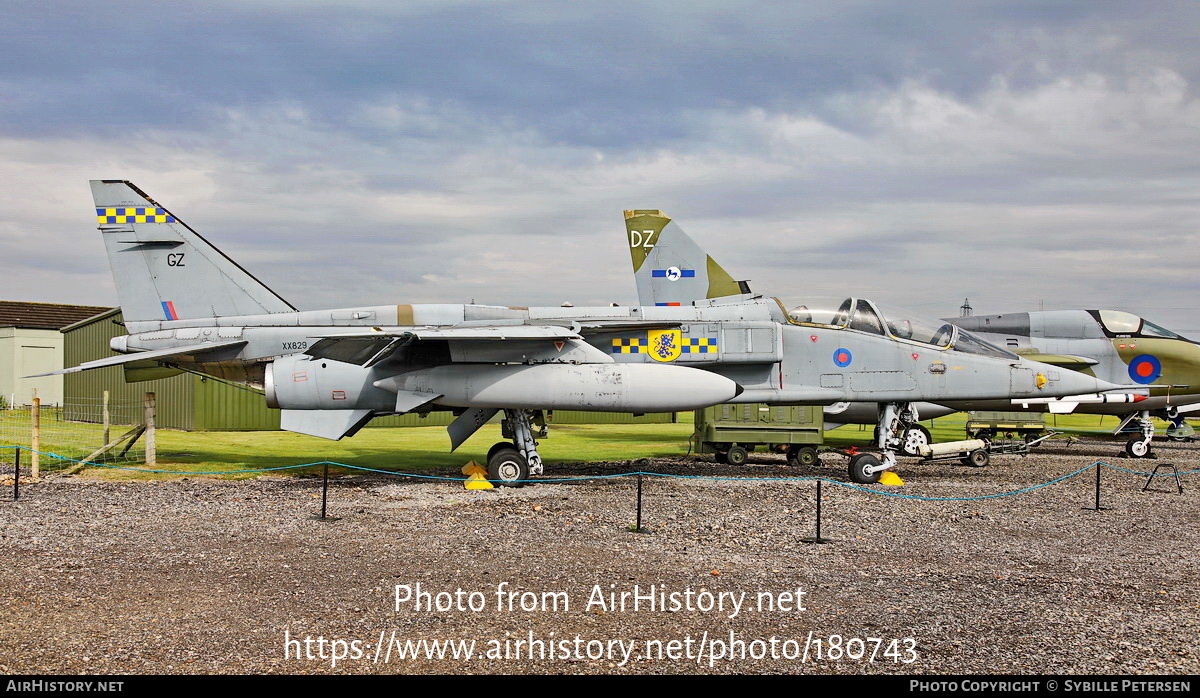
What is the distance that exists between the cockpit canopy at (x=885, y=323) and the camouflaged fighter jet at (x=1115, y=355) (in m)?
5.39

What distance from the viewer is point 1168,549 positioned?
26.4ft

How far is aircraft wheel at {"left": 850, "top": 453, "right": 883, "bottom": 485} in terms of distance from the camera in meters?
12.2

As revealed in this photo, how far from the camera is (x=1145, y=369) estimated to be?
56.9ft

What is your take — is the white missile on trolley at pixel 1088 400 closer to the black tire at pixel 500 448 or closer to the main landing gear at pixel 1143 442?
the main landing gear at pixel 1143 442

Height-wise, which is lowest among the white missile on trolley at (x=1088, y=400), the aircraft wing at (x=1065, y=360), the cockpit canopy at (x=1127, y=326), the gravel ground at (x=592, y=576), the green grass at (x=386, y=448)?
the green grass at (x=386, y=448)

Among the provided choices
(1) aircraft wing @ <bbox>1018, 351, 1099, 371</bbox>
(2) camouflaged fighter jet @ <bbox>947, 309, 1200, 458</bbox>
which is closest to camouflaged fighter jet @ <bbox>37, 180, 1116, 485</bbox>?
(1) aircraft wing @ <bbox>1018, 351, 1099, 371</bbox>

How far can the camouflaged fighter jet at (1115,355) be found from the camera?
56.5ft

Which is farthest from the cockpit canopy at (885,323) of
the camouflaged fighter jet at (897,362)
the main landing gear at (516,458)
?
the main landing gear at (516,458)

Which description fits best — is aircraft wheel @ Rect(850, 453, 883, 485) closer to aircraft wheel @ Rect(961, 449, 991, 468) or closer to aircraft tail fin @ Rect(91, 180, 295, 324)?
aircraft wheel @ Rect(961, 449, 991, 468)

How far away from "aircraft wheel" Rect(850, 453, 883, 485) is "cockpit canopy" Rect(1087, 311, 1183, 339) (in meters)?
8.67

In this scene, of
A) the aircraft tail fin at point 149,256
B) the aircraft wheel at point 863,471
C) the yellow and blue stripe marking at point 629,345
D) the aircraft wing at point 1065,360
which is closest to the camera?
the aircraft wheel at point 863,471
